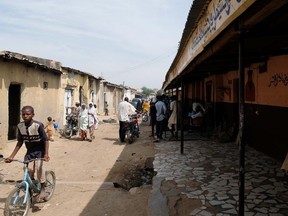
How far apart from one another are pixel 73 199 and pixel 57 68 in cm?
1142

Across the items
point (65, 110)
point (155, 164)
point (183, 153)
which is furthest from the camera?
point (65, 110)

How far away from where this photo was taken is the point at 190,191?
583cm

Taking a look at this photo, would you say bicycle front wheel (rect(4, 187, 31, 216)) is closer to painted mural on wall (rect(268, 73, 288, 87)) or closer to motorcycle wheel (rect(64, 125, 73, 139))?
painted mural on wall (rect(268, 73, 288, 87))

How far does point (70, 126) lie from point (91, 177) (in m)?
7.54

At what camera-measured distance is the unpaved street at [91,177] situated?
5641 mm

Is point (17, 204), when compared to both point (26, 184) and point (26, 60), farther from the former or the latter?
point (26, 60)

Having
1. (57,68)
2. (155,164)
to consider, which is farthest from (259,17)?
(57,68)

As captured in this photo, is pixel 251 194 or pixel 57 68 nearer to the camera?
pixel 251 194

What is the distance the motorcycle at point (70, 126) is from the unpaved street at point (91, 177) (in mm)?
1757

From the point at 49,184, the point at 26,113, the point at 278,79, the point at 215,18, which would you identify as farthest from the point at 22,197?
the point at 278,79

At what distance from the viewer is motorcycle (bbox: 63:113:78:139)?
1485cm

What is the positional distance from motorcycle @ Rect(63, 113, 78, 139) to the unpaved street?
1.76 metres

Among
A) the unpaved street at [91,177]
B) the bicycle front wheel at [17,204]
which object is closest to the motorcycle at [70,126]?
the unpaved street at [91,177]

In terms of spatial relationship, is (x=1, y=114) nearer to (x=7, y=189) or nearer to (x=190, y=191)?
(x=7, y=189)
